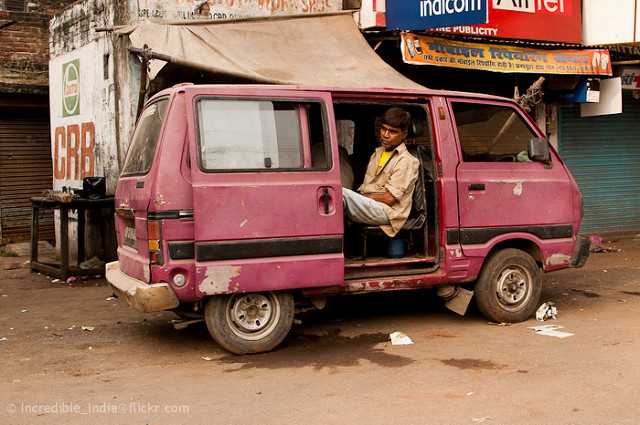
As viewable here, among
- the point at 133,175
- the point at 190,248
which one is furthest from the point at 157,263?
the point at 133,175

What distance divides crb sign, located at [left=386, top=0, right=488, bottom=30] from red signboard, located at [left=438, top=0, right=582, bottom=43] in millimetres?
1269

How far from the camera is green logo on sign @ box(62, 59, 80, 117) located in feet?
35.7

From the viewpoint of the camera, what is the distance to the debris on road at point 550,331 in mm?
6254

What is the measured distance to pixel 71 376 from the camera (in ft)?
17.6

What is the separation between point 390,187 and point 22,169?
8.63 m

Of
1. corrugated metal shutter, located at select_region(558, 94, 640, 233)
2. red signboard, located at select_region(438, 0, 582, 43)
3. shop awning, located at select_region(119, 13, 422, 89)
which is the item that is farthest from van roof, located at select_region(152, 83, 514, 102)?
corrugated metal shutter, located at select_region(558, 94, 640, 233)

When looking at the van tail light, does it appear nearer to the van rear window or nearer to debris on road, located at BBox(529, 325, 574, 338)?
the van rear window

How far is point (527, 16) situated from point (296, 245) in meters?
7.62

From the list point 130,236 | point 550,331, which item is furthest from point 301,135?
point 550,331

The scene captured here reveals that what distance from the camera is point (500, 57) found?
11.1 m

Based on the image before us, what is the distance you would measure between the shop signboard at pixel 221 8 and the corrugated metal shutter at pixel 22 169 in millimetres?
4578

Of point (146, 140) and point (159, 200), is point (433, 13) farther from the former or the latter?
point (159, 200)

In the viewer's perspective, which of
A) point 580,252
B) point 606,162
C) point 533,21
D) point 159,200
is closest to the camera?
point 159,200

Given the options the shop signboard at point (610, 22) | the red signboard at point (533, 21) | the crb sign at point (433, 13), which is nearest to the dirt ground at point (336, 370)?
the crb sign at point (433, 13)
